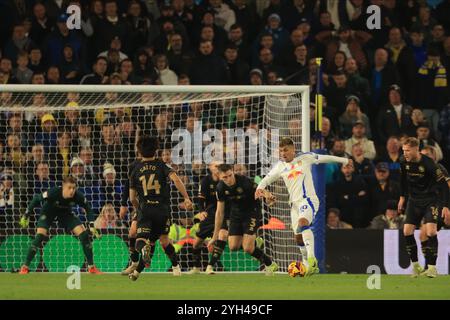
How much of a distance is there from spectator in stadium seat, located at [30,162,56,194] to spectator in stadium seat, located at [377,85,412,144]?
546 cm

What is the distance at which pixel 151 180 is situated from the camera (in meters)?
14.1

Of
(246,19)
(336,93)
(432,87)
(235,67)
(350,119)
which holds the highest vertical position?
(246,19)

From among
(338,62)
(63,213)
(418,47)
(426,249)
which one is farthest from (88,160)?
(418,47)

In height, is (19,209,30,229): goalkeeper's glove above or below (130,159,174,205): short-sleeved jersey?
below

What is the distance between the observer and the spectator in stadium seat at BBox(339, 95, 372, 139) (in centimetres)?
1938

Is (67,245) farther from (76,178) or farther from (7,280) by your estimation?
(7,280)

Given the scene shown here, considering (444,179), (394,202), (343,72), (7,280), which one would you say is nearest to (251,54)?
(343,72)

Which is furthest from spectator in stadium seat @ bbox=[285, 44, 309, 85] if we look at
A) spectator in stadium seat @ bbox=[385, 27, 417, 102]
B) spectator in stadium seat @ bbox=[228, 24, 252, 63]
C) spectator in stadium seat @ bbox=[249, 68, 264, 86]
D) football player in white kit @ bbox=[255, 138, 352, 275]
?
football player in white kit @ bbox=[255, 138, 352, 275]

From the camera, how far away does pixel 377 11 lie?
20812 millimetres

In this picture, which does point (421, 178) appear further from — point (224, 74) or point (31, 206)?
point (31, 206)

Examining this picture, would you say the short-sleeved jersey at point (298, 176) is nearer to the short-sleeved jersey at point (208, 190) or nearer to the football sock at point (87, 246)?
the short-sleeved jersey at point (208, 190)

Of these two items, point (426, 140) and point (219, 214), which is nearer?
point (219, 214)

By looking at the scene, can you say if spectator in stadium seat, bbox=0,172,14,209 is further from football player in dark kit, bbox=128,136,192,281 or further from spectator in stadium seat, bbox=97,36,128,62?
football player in dark kit, bbox=128,136,192,281

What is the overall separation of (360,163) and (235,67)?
2.86 m
